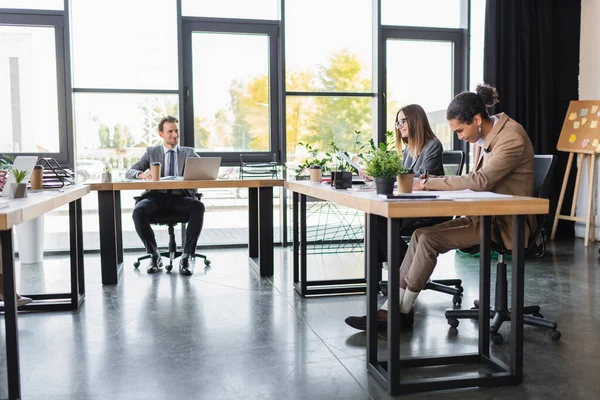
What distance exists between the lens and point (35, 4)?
17.6 feet

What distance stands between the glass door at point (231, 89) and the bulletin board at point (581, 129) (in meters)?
2.96

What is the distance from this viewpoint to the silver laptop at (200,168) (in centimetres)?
425

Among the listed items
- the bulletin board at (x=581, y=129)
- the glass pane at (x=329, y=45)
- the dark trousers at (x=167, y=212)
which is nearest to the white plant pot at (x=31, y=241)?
the dark trousers at (x=167, y=212)

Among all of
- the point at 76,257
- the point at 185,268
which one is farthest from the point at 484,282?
the point at 185,268

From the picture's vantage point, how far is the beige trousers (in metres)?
2.65

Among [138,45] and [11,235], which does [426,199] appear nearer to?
[11,235]

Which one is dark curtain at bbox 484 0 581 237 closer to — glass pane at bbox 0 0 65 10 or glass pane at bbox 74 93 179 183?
glass pane at bbox 74 93 179 183

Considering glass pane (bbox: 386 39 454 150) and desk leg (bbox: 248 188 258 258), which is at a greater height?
glass pane (bbox: 386 39 454 150)

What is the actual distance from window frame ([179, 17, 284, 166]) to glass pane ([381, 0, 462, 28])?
1166mm

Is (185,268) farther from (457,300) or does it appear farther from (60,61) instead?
(60,61)

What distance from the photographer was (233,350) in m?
2.72

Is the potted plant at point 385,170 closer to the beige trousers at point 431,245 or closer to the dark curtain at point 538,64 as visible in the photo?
the beige trousers at point 431,245

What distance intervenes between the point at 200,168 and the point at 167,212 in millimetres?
564

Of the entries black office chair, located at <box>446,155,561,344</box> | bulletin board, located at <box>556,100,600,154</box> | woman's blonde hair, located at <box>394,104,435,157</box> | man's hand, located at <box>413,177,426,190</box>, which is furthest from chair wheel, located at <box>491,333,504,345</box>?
bulletin board, located at <box>556,100,600,154</box>
